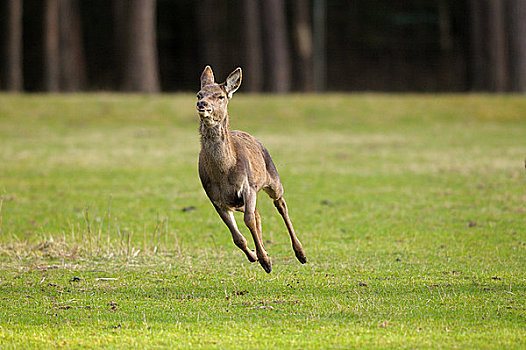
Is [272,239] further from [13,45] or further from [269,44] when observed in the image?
[13,45]

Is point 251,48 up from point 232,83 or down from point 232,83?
down

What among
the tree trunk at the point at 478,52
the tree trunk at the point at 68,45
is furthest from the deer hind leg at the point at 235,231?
the tree trunk at the point at 68,45

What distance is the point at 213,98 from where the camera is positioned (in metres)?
8.77

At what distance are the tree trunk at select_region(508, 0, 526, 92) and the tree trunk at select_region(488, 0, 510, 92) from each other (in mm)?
548

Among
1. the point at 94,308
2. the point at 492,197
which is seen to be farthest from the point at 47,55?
the point at 94,308

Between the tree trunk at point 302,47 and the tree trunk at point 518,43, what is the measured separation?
12.6 meters

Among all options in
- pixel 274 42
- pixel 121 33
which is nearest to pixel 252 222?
pixel 121 33

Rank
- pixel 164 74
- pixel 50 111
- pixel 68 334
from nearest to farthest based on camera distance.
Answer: pixel 68 334
pixel 50 111
pixel 164 74

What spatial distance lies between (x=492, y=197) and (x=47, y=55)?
31.1 m

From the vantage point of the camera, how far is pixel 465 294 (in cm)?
905

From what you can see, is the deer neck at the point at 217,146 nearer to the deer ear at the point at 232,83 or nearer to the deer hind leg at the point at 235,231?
the deer ear at the point at 232,83

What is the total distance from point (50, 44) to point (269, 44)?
426 inches

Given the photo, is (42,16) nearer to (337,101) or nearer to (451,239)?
(337,101)

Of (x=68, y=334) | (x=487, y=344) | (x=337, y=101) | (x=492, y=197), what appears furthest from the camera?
(x=337, y=101)
